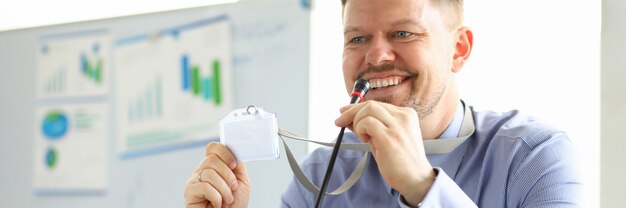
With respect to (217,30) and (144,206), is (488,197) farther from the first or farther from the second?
(144,206)

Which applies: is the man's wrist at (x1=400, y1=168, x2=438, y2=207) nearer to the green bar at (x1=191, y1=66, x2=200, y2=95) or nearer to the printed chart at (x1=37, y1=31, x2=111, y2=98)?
the green bar at (x1=191, y1=66, x2=200, y2=95)

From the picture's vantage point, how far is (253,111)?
1.31 meters

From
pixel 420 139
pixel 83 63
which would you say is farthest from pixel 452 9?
pixel 83 63

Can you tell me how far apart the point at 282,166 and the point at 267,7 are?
60 centimetres

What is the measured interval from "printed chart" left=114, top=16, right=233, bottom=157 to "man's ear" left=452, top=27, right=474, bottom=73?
1361 mm

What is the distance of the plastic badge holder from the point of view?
1.30m

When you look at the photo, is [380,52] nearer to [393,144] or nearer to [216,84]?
[393,144]

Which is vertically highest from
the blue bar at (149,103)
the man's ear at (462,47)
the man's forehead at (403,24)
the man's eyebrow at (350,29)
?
the man's forehead at (403,24)

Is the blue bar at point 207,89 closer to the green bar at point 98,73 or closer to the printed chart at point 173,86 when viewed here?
the printed chart at point 173,86

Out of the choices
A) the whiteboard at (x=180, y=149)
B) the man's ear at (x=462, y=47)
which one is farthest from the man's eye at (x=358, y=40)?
the whiteboard at (x=180, y=149)

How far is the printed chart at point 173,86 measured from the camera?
2.90 m

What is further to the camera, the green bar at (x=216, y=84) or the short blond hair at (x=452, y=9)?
the green bar at (x=216, y=84)

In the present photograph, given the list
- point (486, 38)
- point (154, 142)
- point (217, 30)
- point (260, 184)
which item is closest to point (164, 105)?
point (154, 142)

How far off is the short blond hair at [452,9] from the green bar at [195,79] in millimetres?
1413
